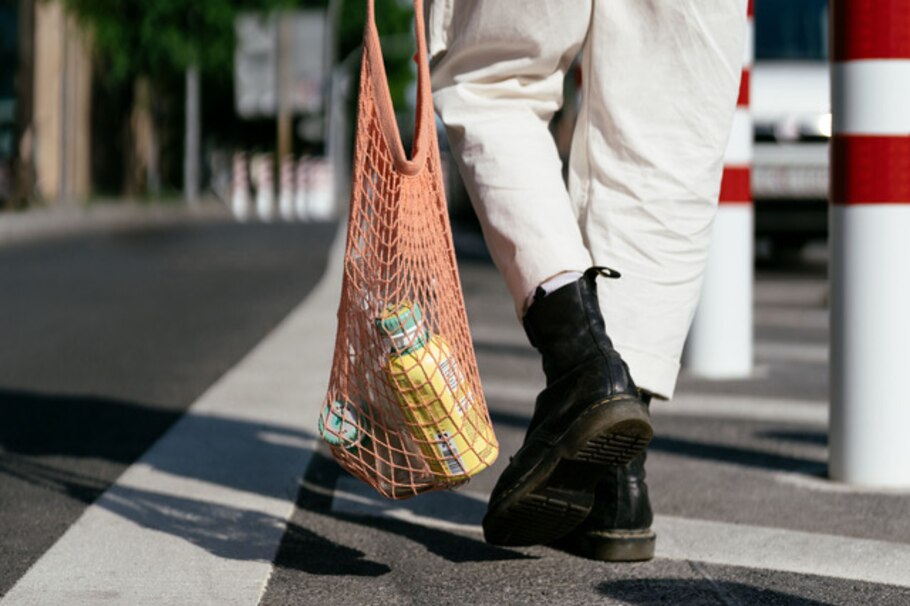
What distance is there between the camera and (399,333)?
2572 mm

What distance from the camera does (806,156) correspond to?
11.5 meters

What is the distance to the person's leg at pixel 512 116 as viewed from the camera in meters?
2.79

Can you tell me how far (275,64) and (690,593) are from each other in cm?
3991

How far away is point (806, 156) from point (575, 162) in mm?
8863

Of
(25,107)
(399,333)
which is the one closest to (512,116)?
(399,333)

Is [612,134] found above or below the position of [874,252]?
above

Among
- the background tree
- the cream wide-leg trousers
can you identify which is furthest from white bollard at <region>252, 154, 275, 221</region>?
the cream wide-leg trousers

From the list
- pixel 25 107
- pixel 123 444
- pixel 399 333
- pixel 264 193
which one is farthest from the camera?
pixel 264 193

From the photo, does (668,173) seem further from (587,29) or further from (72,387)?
(72,387)

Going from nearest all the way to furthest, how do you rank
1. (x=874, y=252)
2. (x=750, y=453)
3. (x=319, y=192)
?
(x=874, y=252) → (x=750, y=453) → (x=319, y=192)

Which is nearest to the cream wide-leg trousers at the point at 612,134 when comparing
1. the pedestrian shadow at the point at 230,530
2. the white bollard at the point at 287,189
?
the pedestrian shadow at the point at 230,530

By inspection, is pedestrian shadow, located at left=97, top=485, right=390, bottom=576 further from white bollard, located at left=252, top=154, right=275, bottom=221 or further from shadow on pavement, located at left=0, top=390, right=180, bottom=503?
white bollard, located at left=252, top=154, right=275, bottom=221

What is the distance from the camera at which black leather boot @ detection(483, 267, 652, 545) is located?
2613 mm

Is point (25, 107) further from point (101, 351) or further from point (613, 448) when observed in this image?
point (613, 448)
